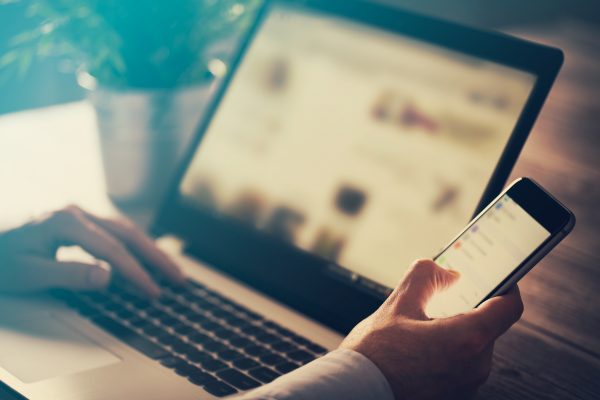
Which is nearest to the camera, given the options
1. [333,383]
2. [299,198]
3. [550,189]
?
[333,383]

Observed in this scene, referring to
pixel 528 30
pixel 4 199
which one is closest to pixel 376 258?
pixel 4 199

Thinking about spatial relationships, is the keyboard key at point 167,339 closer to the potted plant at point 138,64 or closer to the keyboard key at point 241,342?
the keyboard key at point 241,342

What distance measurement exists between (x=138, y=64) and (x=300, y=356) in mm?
533

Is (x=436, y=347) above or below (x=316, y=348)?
above

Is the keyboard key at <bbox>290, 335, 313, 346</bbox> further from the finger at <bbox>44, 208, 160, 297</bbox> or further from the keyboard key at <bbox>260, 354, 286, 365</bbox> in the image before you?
the finger at <bbox>44, 208, 160, 297</bbox>

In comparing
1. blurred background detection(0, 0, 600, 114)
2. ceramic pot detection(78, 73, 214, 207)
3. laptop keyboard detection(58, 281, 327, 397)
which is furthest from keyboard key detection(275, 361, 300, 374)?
blurred background detection(0, 0, 600, 114)

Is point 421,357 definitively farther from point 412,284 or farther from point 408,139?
point 408,139

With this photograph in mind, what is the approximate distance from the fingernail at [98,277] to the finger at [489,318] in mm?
427

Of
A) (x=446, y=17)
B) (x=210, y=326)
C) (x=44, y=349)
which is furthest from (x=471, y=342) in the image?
(x=446, y=17)

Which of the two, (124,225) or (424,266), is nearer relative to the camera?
(424,266)

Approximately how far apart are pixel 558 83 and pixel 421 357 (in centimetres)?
109

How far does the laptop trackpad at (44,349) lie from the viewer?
72 centimetres

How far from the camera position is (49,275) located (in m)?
0.86

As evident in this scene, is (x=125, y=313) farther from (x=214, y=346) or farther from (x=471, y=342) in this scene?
(x=471, y=342)
